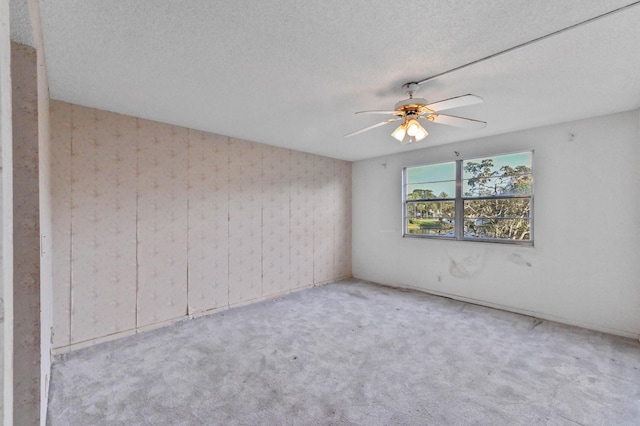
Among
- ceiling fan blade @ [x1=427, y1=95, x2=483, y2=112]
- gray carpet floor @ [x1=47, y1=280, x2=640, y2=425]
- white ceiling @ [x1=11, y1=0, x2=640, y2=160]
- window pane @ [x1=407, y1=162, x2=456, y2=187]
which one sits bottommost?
gray carpet floor @ [x1=47, y1=280, x2=640, y2=425]

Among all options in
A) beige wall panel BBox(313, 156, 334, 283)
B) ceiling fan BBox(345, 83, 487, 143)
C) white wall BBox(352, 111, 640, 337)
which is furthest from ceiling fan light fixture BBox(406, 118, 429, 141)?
beige wall panel BBox(313, 156, 334, 283)

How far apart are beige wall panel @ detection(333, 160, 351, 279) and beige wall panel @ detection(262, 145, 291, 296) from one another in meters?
1.17

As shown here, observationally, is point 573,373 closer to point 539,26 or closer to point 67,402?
point 539,26

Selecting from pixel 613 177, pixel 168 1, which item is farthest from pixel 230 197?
pixel 613 177

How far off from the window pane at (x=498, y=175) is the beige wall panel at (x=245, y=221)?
10.4 feet

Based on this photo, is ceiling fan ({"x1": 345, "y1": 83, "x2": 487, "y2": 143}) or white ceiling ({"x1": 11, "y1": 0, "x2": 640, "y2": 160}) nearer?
white ceiling ({"x1": 11, "y1": 0, "x2": 640, "y2": 160})

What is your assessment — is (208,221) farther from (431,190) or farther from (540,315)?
(540,315)

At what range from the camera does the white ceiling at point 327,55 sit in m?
1.64

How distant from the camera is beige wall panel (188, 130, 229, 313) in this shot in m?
3.82

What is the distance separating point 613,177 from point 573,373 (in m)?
2.22

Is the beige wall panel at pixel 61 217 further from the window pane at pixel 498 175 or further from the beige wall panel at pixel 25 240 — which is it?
the window pane at pixel 498 175

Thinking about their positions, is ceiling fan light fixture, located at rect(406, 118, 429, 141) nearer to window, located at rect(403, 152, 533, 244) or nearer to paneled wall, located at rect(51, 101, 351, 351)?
window, located at rect(403, 152, 533, 244)

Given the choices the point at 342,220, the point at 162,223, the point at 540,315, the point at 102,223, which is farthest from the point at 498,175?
the point at 102,223

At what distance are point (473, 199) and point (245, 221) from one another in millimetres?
3388
